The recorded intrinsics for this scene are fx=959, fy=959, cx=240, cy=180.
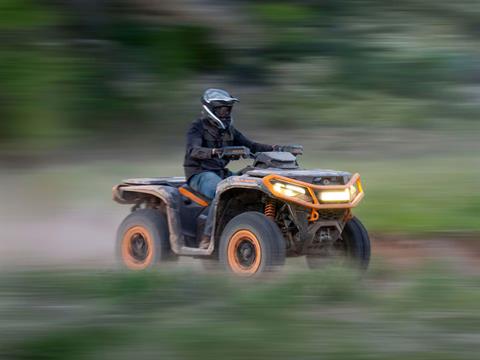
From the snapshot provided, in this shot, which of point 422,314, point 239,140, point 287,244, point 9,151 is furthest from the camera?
point 9,151

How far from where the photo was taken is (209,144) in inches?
396

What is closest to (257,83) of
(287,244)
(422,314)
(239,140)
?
(239,140)

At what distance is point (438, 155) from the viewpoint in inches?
659

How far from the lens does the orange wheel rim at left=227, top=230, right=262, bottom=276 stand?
8938 mm

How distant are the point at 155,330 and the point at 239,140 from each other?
4552mm

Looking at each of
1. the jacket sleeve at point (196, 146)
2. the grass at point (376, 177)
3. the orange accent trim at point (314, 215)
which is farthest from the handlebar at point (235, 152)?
the grass at point (376, 177)

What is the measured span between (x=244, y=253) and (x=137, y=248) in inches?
67.2

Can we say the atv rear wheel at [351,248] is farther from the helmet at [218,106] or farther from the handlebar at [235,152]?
the helmet at [218,106]

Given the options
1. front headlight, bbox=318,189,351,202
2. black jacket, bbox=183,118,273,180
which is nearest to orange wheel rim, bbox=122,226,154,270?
black jacket, bbox=183,118,273,180

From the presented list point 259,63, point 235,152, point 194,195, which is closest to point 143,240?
point 194,195

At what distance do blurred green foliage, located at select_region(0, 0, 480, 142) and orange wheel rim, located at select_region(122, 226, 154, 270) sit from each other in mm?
7842

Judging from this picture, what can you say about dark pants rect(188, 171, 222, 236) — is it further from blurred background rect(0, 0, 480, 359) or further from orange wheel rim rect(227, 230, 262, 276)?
blurred background rect(0, 0, 480, 359)

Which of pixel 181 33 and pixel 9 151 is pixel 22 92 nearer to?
pixel 9 151

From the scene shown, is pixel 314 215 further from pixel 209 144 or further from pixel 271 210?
pixel 209 144
